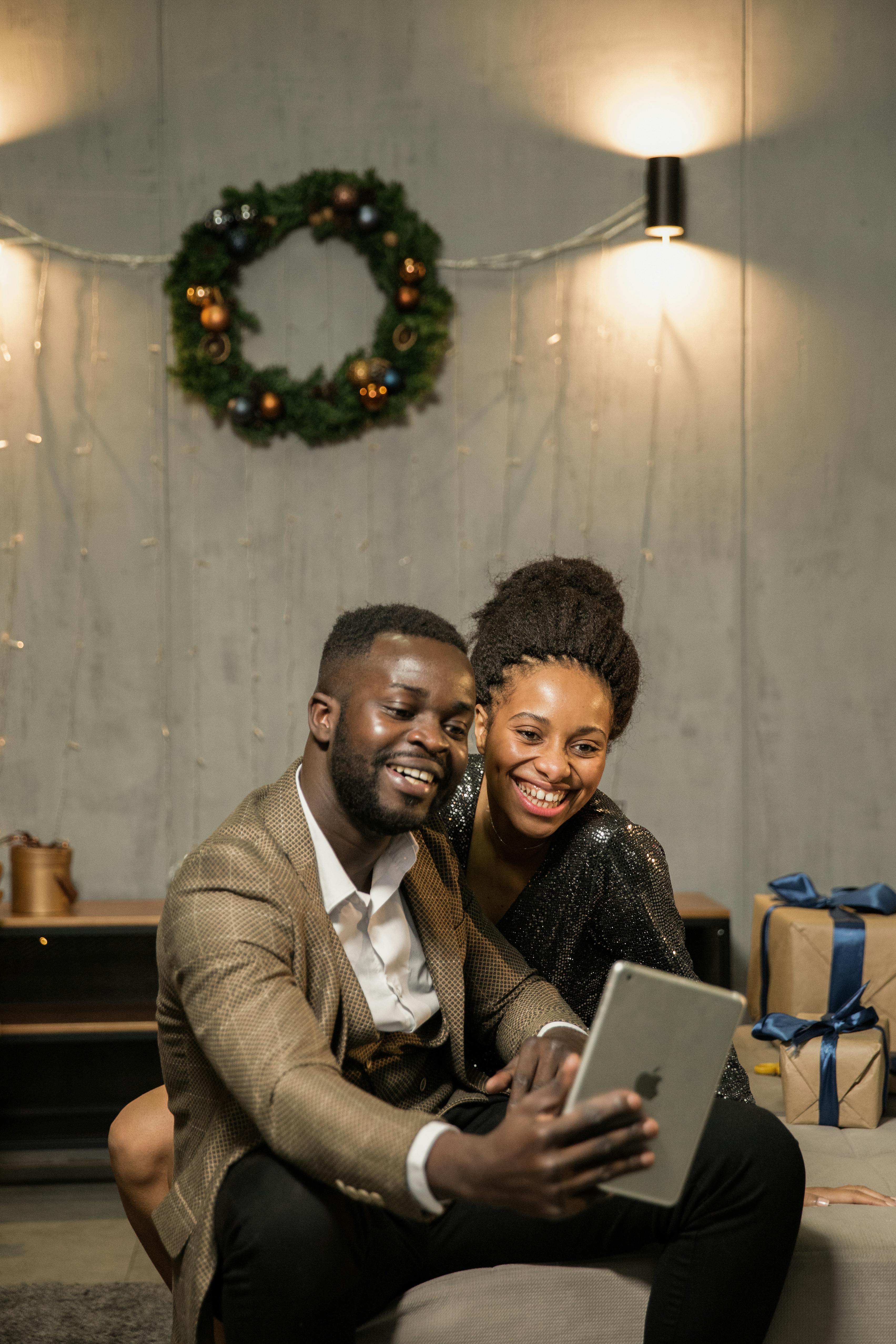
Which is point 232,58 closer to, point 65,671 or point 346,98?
point 346,98

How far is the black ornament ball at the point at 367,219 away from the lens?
12.4ft

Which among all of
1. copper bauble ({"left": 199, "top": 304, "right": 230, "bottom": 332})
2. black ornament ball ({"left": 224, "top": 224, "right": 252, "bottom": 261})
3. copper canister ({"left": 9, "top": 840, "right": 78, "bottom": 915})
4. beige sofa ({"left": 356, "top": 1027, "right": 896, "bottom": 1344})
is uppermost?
black ornament ball ({"left": 224, "top": 224, "right": 252, "bottom": 261})

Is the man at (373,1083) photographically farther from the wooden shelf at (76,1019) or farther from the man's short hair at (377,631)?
the wooden shelf at (76,1019)

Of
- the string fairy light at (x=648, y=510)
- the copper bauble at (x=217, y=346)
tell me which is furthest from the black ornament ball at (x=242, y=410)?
the string fairy light at (x=648, y=510)

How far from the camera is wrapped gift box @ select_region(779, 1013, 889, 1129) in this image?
234 cm

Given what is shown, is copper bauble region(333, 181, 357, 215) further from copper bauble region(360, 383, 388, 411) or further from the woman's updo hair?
the woman's updo hair

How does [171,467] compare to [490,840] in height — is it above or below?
above

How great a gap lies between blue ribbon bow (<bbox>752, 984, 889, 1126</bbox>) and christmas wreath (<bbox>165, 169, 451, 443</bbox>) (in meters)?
2.16

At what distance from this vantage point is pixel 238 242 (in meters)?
3.77

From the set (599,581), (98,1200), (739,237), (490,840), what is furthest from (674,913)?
(739,237)

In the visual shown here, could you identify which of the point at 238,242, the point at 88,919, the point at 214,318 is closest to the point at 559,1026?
the point at 88,919

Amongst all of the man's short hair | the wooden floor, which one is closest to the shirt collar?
the man's short hair

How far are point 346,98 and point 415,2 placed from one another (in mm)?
364

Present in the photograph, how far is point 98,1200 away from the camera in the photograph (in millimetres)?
3250
